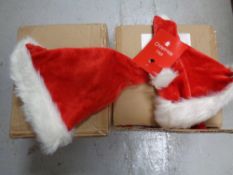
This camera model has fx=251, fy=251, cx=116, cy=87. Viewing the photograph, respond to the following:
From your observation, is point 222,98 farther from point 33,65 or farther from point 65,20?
point 65,20

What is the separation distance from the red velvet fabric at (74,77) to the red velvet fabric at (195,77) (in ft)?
0.55

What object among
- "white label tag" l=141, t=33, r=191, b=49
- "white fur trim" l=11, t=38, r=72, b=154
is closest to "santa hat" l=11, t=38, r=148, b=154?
"white fur trim" l=11, t=38, r=72, b=154

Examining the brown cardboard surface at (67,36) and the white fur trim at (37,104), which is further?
the brown cardboard surface at (67,36)

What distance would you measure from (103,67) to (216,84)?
0.31 metres

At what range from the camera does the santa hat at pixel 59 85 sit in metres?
0.62

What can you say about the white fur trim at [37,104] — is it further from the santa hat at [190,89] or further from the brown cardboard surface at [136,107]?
the santa hat at [190,89]

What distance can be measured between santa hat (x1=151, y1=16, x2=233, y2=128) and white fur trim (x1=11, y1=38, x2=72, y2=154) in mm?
257

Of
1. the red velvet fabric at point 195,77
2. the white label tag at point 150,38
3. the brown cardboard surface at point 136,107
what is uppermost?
the white label tag at point 150,38

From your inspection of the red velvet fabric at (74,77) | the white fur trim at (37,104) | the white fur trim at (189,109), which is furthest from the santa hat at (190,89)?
the white fur trim at (37,104)

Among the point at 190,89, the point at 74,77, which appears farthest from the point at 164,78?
the point at 74,77

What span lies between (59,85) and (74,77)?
0.15 feet

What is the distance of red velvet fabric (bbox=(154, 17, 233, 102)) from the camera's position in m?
0.67

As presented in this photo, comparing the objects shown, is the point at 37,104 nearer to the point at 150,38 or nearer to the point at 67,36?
the point at 67,36

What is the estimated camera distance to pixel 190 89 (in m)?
0.67
